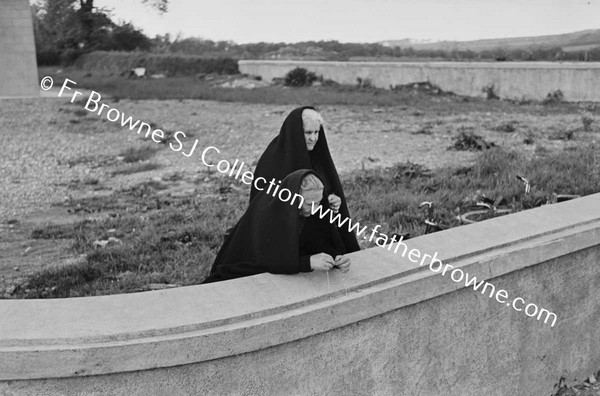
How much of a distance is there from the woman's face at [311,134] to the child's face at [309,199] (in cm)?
31

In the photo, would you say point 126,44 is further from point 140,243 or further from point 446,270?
point 446,270

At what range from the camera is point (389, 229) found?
5512mm

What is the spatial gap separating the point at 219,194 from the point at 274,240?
4322 mm

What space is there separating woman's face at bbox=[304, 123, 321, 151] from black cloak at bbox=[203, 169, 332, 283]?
26cm

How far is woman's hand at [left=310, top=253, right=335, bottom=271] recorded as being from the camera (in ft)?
10.6

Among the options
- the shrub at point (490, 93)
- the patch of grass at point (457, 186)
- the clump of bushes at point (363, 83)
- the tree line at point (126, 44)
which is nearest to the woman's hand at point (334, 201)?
the patch of grass at point (457, 186)

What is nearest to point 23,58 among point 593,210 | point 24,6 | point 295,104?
point 24,6

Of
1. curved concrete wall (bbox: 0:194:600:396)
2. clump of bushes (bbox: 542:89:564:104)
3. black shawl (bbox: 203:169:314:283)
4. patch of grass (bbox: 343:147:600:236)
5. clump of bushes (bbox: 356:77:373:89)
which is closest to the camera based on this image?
curved concrete wall (bbox: 0:194:600:396)

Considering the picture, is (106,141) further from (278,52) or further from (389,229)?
(278,52)

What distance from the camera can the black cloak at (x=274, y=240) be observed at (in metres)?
3.23

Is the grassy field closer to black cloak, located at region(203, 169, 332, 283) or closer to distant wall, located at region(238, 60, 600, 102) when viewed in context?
black cloak, located at region(203, 169, 332, 283)

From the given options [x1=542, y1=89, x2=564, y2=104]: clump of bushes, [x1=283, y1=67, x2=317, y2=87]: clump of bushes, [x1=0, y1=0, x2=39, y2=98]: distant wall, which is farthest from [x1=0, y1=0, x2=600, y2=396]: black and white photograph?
[x1=283, y1=67, x2=317, y2=87]: clump of bushes

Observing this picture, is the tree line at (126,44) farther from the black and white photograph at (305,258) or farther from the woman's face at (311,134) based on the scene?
the woman's face at (311,134)

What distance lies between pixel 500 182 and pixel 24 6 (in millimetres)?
15625
